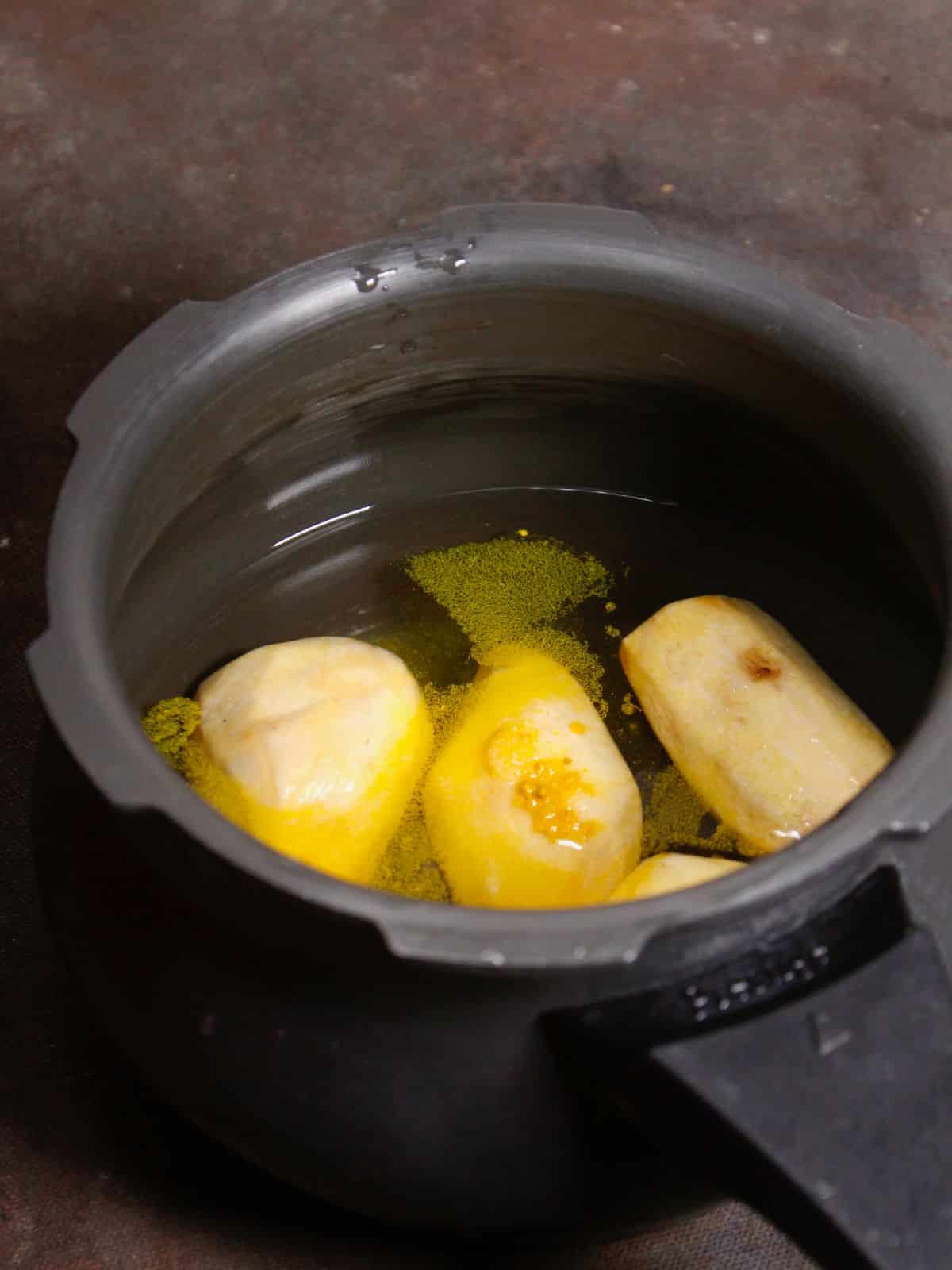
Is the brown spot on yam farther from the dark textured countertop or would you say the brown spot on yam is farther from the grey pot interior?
the dark textured countertop

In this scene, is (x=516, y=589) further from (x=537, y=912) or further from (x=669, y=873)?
(x=537, y=912)

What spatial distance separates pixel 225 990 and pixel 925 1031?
26 cm

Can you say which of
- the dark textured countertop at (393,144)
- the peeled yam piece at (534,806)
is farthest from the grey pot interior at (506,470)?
the dark textured countertop at (393,144)

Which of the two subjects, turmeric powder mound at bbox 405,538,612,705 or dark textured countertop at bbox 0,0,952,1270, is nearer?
turmeric powder mound at bbox 405,538,612,705

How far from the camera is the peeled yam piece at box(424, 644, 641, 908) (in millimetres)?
708

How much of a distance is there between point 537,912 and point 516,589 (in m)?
0.44

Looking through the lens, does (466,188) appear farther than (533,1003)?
Yes

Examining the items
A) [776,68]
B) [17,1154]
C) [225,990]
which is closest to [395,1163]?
[225,990]

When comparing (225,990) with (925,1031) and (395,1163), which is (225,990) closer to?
(395,1163)

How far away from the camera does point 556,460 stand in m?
0.90

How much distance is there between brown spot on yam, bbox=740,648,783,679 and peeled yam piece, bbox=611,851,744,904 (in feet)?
0.39

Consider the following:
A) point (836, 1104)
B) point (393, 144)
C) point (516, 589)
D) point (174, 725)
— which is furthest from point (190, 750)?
point (393, 144)

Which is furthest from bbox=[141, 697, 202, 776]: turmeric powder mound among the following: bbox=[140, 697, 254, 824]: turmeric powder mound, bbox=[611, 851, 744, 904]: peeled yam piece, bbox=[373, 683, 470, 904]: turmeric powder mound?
bbox=[611, 851, 744, 904]: peeled yam piece

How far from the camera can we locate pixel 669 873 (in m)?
0.67
